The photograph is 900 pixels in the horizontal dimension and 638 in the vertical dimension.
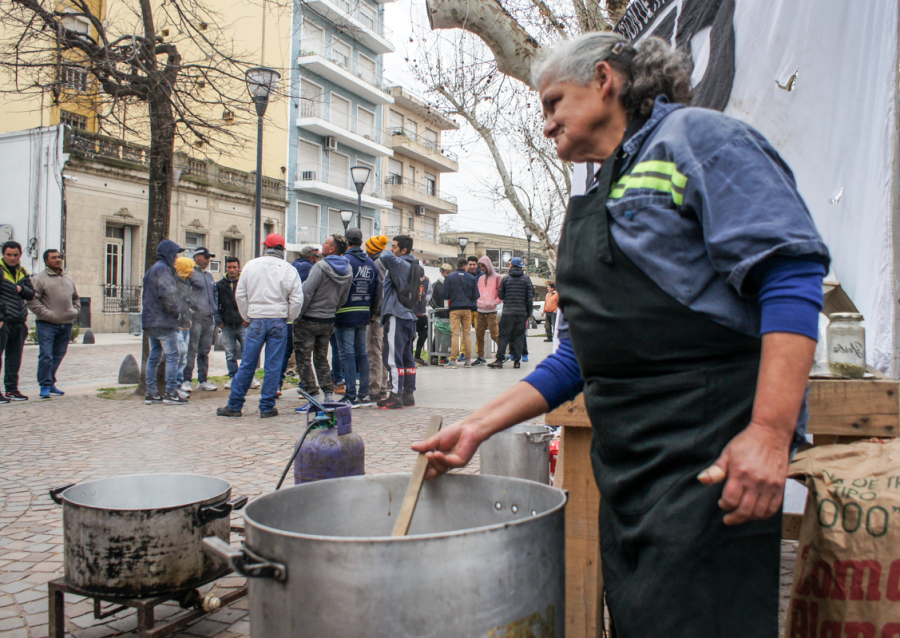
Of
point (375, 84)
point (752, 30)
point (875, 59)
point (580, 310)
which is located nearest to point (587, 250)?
point (580, 310)

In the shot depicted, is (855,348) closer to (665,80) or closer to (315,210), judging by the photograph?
(665,80)

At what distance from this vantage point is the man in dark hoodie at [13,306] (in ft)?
27.4

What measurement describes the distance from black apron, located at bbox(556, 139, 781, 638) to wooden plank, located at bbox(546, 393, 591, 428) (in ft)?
2.66

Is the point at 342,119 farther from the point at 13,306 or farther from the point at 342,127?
the point at 13,306

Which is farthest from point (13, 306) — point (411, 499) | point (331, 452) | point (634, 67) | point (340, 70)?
point (340, 70)

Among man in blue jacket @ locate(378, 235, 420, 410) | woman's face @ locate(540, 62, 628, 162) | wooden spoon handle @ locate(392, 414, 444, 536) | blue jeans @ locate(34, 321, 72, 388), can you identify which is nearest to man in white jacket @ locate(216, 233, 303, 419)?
man in blue jacket @ locate(378, 235, 420, 410)

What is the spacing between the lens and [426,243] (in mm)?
46938

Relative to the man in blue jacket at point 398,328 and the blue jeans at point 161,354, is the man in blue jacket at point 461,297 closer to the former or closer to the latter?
the man in blue jacket at point 398,328

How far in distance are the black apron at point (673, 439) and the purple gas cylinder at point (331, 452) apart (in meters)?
1.87

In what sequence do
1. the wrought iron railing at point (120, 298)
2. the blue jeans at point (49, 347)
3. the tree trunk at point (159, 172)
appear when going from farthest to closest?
the wrought iron railing at point (120, 298) → the tree trunk at point (159, 172) → the blue jeans at point (49, 347)

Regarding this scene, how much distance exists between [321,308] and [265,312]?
64cm

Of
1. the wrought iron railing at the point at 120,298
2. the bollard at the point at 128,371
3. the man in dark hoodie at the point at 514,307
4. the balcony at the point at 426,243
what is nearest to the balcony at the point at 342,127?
the balcony at the point at 426,243

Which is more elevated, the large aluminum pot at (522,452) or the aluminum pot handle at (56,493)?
the large aluminum pot at (522,452)

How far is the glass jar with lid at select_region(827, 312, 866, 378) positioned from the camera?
86.3 inches
